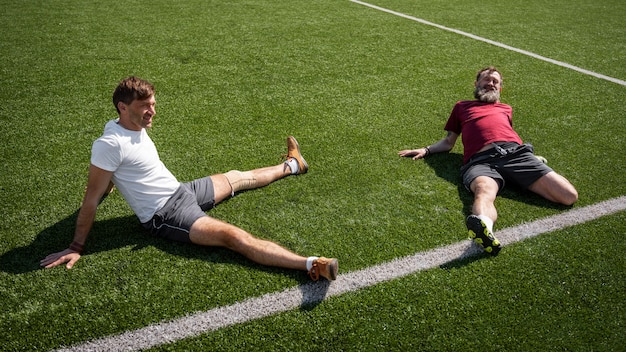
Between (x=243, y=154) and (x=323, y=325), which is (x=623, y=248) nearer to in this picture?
(x=323, y=325)

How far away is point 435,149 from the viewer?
4.89m

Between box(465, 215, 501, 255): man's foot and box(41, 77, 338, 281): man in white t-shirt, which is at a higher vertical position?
box(41, 77, 338, 281): man in white t-shirt

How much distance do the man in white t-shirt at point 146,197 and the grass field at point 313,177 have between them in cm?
12

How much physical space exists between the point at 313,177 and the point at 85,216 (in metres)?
2.00

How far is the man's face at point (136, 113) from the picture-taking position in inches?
130

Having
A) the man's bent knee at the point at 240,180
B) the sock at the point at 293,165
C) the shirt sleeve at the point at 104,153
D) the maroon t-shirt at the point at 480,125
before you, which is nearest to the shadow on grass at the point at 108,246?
the shirt sleeve at the point at 104,153

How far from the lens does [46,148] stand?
4715 mm

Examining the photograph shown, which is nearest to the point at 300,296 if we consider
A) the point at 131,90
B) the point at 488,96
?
the point at 131,90

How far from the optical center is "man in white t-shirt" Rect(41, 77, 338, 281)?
3201 mm

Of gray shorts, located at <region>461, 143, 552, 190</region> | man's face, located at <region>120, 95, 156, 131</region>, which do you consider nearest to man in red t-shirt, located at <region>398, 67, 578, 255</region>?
gray shorts, located at <region>461, 143, 552, 190</region>

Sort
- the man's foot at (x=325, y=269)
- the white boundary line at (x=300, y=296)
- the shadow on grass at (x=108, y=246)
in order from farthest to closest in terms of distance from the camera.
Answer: the shadow on grass at (x=108, y=246), the man's foot at (x=325, y=269), the white boundary line at (x=300, y=296)

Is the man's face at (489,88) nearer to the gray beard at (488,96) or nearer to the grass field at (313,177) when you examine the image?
the gray beard at (488,96)

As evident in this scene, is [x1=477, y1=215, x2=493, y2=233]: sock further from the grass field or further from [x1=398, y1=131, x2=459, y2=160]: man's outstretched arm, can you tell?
[x1=398, y1=131, x2=459, y2=160]: man's outstretched arm

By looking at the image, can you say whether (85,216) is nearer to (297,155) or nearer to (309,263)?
(309,263)
